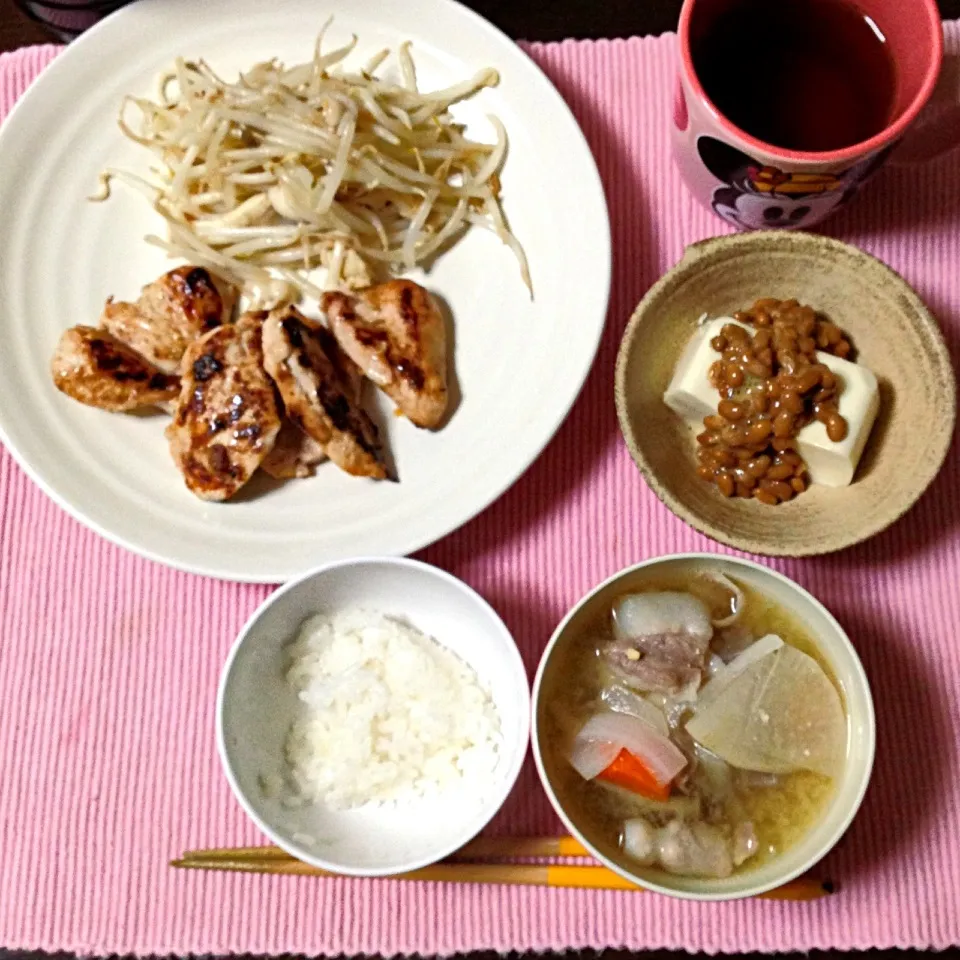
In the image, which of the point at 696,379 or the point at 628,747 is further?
the point at 696,379

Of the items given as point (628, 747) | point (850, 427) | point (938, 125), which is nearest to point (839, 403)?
point (850, 427)

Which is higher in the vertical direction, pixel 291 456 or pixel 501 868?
pixel 291 456

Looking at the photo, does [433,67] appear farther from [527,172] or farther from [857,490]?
[857,490]

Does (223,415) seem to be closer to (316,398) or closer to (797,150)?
(316,398)

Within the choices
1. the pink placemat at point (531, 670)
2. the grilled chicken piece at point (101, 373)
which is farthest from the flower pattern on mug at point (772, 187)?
the grilled chicken piece at point (101, 373)

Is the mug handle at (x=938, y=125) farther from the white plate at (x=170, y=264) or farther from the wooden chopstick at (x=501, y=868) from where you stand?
the wooden chopstick at (x=501, y=868)

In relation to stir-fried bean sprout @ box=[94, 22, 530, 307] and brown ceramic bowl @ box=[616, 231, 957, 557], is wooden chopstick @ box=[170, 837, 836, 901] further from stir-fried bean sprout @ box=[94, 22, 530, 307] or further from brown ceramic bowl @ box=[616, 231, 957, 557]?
stir-fried bean sprout @ box=[94, 22, 530, 307]

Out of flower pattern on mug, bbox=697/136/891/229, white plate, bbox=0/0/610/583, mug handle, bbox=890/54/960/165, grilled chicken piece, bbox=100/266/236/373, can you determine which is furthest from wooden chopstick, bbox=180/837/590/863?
mug handle, bbox=890/54/960/165
